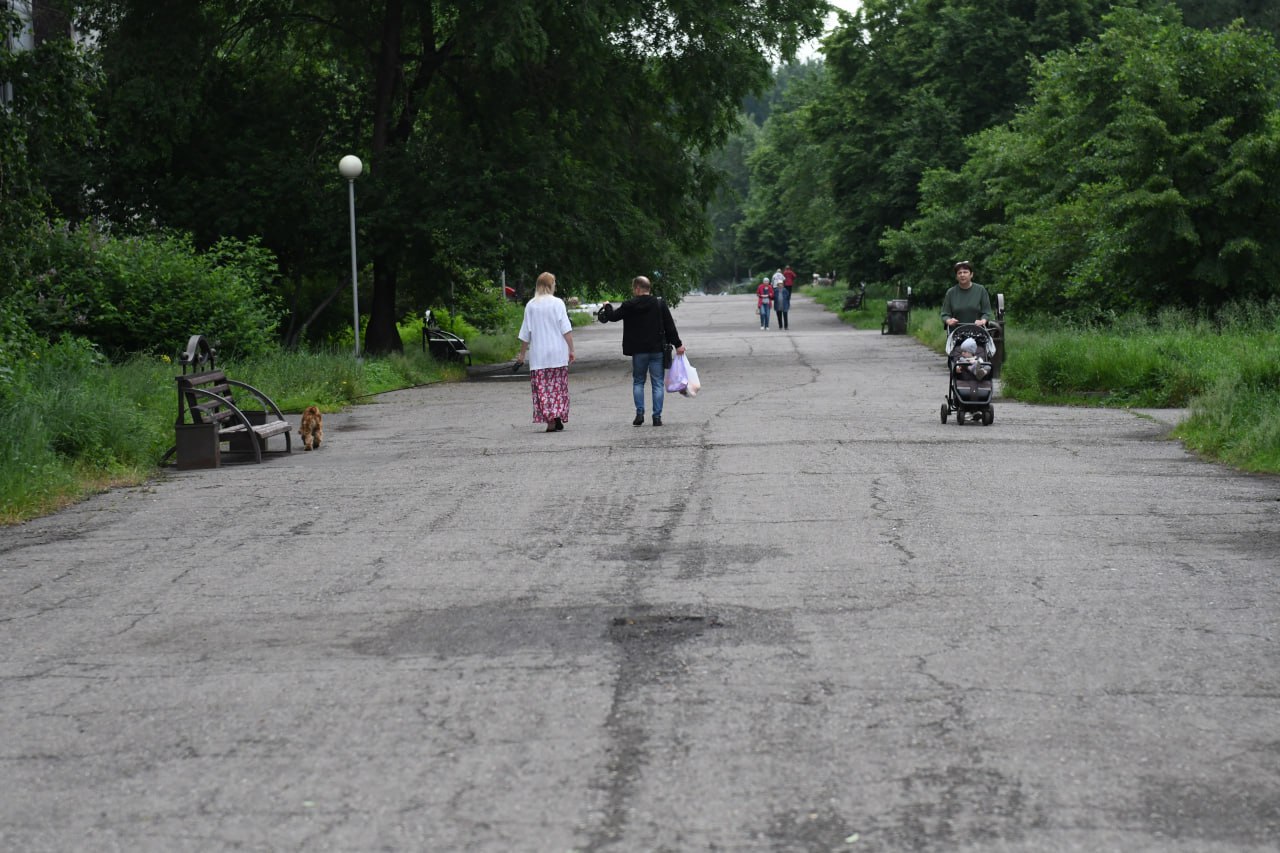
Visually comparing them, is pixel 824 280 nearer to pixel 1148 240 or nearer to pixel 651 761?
pixel 1148 240

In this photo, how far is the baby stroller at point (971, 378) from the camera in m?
17.6

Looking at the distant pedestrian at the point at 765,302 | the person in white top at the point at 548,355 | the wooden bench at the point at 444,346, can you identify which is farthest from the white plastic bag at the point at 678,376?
the distant pedestrian at the point at 765,302

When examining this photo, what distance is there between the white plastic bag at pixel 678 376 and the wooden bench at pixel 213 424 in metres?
4.19

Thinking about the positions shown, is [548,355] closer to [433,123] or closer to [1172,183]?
[1172,183]

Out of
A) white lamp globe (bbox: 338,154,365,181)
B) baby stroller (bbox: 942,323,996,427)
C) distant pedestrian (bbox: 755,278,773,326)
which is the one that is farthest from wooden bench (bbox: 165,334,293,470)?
distant pedestrian (bbox: 755,278,773,326)

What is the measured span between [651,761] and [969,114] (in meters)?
51.8

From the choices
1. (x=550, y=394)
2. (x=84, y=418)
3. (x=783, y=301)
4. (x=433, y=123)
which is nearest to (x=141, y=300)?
(x=550, y=394)

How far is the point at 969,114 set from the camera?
54719 millimetres

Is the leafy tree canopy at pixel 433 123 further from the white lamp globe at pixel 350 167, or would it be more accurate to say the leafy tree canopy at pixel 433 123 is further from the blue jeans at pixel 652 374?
the blue jeans at pixel 652 374

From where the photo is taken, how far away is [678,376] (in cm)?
1841

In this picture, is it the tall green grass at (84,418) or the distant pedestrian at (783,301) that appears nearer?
the tall green grass at (84,418)

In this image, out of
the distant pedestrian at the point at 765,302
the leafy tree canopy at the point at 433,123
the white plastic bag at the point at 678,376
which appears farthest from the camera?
the distant pedestrian at the point at 765,302

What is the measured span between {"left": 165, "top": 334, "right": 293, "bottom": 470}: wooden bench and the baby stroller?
7057 millimetres

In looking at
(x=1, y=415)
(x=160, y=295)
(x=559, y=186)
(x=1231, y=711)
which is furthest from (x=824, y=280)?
(x=1231, y=711)
